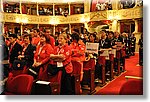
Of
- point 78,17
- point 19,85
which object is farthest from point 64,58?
point 19,85

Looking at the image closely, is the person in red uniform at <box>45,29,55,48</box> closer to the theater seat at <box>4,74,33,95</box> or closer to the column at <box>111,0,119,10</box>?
the theater seat at <box>4,74,33,95</box>

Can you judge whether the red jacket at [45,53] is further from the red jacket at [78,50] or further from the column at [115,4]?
the column at [115,4]

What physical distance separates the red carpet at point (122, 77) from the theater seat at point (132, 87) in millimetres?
42

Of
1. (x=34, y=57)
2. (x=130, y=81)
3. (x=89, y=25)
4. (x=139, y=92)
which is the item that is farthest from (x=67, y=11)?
(x=139, y=92)

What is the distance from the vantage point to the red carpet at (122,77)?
2.31m

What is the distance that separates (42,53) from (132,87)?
0.97 meters

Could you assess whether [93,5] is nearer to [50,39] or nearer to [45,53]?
[50,39]

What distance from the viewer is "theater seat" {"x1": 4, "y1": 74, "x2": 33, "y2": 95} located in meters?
2.34

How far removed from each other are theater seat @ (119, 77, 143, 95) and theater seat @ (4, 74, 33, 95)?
3.08ft

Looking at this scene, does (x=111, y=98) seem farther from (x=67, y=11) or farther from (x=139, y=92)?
(x=67, y=11)

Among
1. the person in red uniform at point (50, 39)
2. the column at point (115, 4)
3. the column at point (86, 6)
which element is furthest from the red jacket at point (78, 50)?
the column at point (115, 4)

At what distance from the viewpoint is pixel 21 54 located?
2324 mm

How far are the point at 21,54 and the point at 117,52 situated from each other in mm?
966

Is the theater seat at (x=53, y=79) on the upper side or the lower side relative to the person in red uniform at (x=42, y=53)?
lower
